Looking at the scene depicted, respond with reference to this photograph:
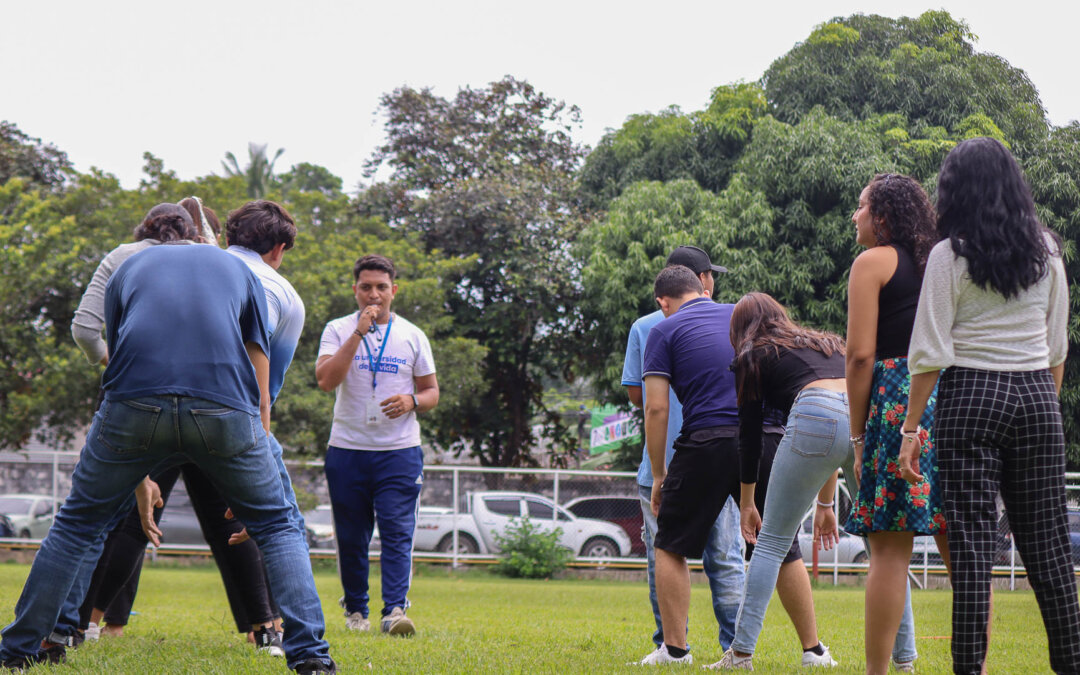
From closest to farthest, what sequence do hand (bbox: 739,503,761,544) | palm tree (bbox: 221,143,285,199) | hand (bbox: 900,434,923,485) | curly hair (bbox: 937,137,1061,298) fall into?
curly hair (bbox: 937,137,1061,298)
hand (bbox: 900,434,923,485)
hand (bbox: 739,503,761,544)
palm tree (bbox: 221,143,285,199)

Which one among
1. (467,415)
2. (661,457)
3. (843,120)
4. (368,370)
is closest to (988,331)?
(661,457)

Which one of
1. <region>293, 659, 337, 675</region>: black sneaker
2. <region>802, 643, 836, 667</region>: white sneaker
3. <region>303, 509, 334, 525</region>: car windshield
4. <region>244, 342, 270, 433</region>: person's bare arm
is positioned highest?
<region>244, 342, 270, 433</region>: person's bare arm

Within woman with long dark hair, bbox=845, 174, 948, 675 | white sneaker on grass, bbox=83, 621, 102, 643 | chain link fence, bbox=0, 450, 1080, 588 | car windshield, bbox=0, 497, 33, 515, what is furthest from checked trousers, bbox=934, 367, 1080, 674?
car windshield, bbox=0, 497, 33, 515

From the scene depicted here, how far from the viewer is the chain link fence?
55.1 ft

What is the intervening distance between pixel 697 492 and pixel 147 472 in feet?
8.09

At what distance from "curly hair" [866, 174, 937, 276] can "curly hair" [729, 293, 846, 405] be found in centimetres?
73

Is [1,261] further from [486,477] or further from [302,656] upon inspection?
[302,656]

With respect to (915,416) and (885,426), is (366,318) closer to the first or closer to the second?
(885,426)

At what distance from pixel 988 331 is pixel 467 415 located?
21256 millimetres

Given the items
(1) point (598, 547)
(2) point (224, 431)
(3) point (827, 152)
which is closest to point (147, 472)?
(2) point (224, 431)

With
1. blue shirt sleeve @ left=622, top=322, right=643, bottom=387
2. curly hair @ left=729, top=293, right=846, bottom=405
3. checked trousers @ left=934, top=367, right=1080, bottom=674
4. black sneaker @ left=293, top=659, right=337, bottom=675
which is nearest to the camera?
checked trousers @ left=934, top=367, right=1080, bottom=674

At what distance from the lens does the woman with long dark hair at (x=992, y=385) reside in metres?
3.37

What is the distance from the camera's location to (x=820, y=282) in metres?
18.7

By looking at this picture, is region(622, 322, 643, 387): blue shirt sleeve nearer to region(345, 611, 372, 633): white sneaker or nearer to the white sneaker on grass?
region(345, 611, 372, 633): white sneaker
